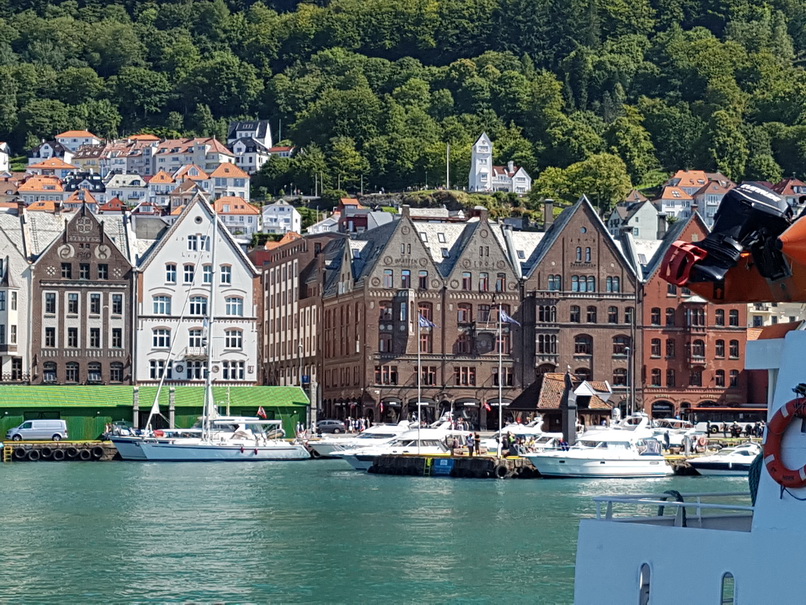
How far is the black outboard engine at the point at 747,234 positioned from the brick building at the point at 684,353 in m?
103

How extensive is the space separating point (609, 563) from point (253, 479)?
2423 inches

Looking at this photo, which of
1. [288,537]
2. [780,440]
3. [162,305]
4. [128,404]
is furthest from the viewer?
[162,305]

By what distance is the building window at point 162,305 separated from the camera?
112 metres

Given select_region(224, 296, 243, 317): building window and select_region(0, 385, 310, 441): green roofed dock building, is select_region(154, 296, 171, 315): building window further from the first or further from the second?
select_region(0, 385, 310, 441): green roofed dock building

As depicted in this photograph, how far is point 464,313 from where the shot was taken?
11556 cm

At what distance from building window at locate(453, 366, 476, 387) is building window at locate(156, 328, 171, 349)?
21.2 meters

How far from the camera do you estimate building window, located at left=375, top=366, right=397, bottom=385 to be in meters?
113

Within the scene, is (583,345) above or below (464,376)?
above

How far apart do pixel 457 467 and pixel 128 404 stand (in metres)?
27.0

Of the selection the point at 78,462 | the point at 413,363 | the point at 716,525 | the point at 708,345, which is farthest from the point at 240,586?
the point at 708,345

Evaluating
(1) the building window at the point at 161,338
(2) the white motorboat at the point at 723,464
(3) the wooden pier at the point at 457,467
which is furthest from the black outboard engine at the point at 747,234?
(1) the building window at the point at 161,338

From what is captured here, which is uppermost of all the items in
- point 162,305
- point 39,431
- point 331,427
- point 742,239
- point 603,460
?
point 162,305

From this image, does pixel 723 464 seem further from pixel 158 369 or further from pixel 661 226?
pixel 661 226

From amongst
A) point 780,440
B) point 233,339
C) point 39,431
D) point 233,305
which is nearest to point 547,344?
point 233,339
